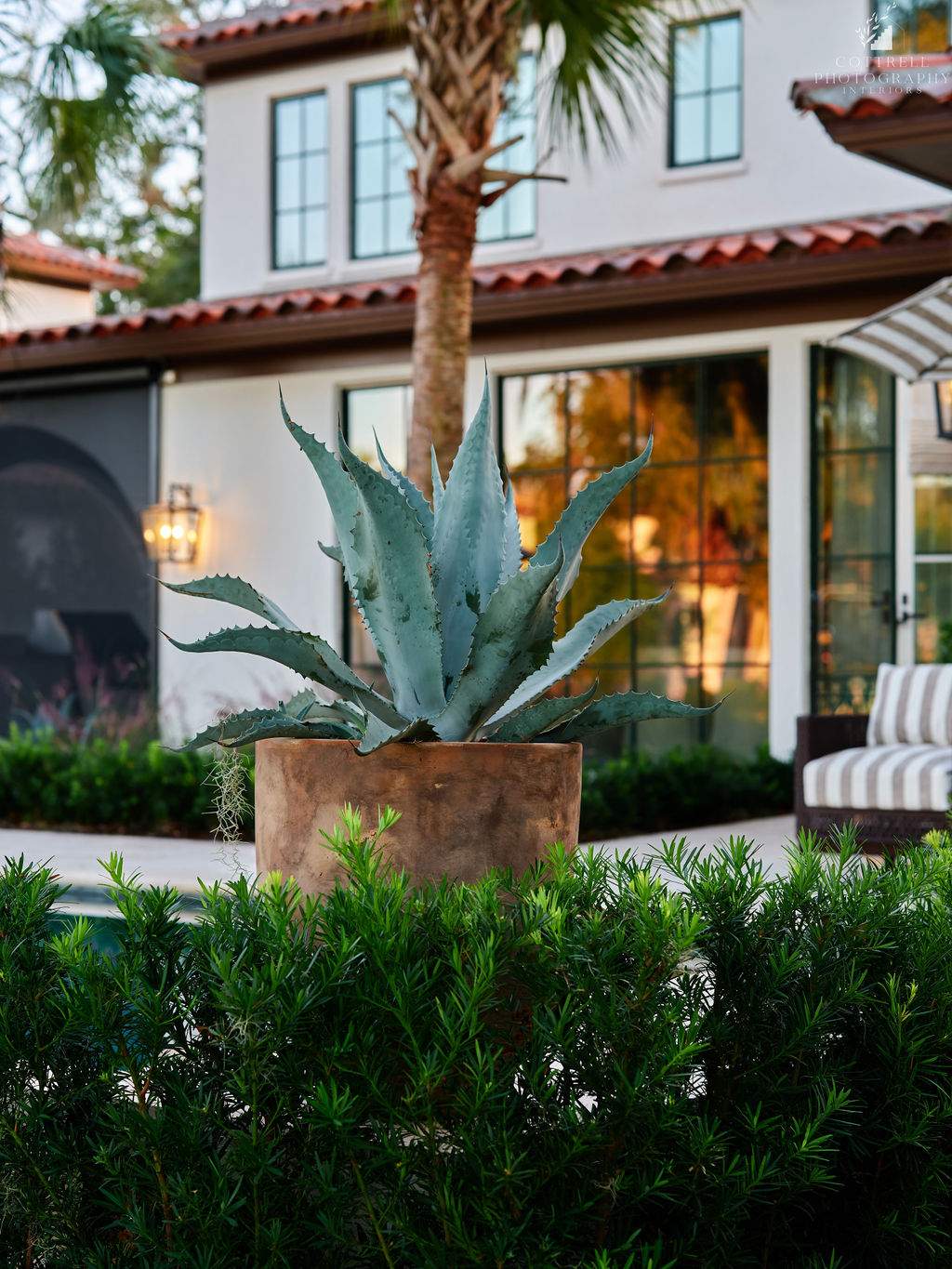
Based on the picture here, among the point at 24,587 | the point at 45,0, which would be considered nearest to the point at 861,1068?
the point at 45,0

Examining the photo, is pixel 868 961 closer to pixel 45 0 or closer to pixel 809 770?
pixel 809 770

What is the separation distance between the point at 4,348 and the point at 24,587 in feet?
7.33

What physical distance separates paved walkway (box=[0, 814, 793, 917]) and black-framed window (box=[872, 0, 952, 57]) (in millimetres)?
5813

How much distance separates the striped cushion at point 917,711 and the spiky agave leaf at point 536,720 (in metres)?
5.42

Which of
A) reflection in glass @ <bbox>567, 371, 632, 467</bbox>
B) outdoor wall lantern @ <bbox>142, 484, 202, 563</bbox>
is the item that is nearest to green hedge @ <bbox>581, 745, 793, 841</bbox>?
reflection in glass @ <bbox>567, 371, 632, 467</bbox>

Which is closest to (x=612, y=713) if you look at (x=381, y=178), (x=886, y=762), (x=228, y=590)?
(x=228, y=590)

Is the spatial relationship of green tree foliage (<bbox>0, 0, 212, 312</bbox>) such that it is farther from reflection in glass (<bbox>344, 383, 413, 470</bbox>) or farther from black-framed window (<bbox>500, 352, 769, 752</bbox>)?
black-framed window (<bbox>500, 352, 769, 752</bbox>)

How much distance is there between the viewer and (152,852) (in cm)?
753

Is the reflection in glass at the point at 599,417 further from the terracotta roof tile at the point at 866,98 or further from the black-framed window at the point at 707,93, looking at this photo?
the terracotta roof tile at the point at 866,98

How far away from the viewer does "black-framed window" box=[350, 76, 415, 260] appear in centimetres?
1294

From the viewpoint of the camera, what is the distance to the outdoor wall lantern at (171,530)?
481 inches

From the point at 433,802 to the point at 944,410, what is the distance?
7.12 metres

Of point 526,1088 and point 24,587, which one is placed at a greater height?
point 24,587

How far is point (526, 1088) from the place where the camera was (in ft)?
6.14
